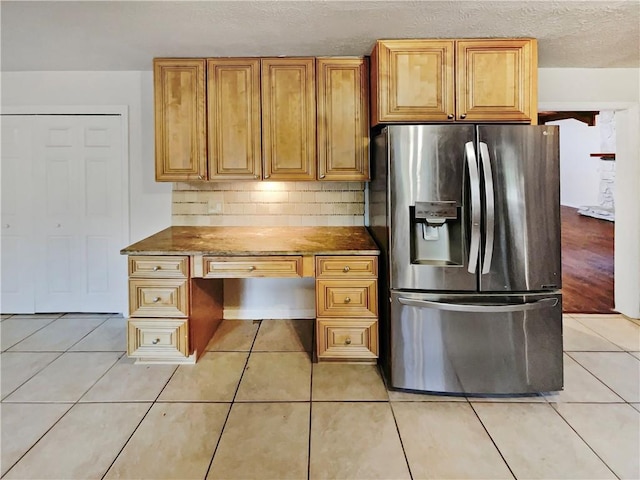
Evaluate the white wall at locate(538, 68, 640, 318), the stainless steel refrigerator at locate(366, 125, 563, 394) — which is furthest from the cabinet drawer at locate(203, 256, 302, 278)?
the white wall at locate(538, 68, 640, 318)

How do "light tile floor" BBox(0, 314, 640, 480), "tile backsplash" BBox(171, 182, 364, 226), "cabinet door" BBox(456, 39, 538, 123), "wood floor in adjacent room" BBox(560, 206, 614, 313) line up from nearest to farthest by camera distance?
"light tile floor" BBox(0, 314, 640, 480) < "cabinet door" BBox(456, 39, 538, 123) < "tile backsplash" BBox(171, 182, 364, 226) < "wood floor in adjacent room" BBox(560, 206, 614, 313)

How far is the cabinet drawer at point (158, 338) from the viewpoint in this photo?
8.49 ft

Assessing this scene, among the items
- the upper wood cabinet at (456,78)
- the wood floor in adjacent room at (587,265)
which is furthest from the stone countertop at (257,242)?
the wood floor in adjacent room at (587,265)

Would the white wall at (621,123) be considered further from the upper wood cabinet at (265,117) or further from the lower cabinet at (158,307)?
the lower cabinet at (158,307)

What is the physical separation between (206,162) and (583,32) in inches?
104

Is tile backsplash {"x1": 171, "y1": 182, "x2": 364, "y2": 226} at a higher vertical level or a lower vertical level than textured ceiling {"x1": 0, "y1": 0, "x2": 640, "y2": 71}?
lower

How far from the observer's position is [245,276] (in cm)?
258

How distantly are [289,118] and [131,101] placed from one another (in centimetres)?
147

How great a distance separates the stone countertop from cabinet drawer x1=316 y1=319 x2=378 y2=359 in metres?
0.47

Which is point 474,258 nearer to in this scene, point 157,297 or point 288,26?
point 288,26

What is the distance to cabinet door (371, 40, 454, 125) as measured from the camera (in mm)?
2547

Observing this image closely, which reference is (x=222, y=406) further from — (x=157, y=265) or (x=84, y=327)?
(x=84, y=327)

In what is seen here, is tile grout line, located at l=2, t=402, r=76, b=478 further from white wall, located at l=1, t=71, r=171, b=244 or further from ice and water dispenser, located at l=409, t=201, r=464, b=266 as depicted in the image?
ice and water dispenser, located at l=409, t=201, r=464, b=266

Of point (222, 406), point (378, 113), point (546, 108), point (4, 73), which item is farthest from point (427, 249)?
point (4, 73)
